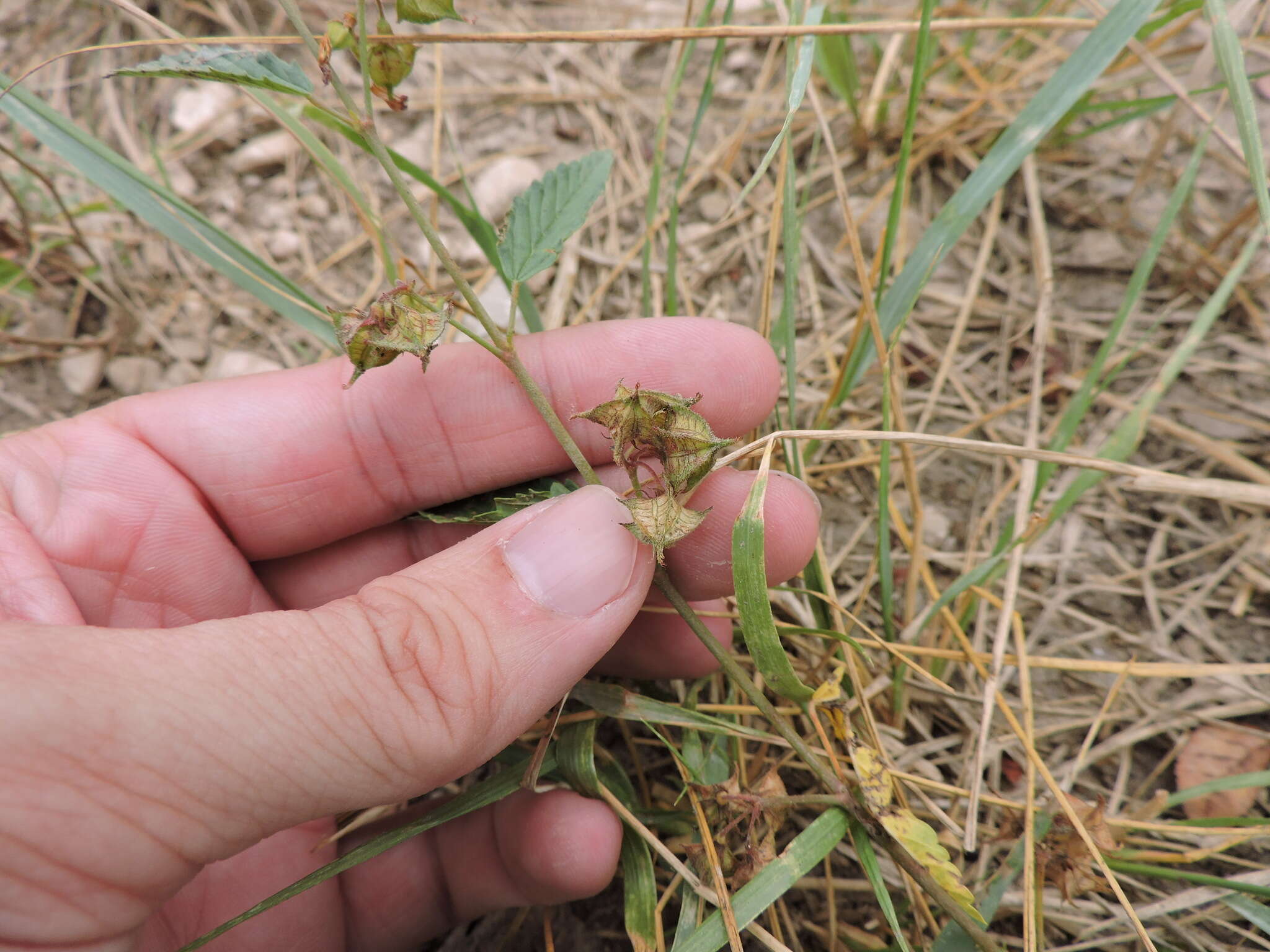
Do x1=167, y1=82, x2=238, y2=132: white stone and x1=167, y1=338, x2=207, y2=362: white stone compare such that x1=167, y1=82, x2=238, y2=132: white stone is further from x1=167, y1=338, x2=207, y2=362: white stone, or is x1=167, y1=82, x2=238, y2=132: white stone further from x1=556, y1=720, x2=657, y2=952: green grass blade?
x1=556, y1=720, x2=657, y2=952: green grass blade

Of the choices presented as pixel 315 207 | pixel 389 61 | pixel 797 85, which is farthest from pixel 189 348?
pixel 797 85

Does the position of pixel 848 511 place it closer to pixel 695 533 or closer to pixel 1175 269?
pixel 695 533

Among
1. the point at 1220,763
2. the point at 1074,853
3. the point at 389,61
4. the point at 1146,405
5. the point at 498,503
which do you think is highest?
the point at 389,61

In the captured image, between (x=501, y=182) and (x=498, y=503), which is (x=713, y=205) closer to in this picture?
(x=501, y=182)

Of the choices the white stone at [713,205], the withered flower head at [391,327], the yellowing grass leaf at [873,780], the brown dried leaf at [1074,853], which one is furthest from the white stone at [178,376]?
the brown dried leaf at [1074,853]

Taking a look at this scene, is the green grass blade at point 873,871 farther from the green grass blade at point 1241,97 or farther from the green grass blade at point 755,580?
the green grass blade at point 1241,97

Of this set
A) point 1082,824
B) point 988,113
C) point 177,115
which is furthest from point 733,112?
point 1082,824
